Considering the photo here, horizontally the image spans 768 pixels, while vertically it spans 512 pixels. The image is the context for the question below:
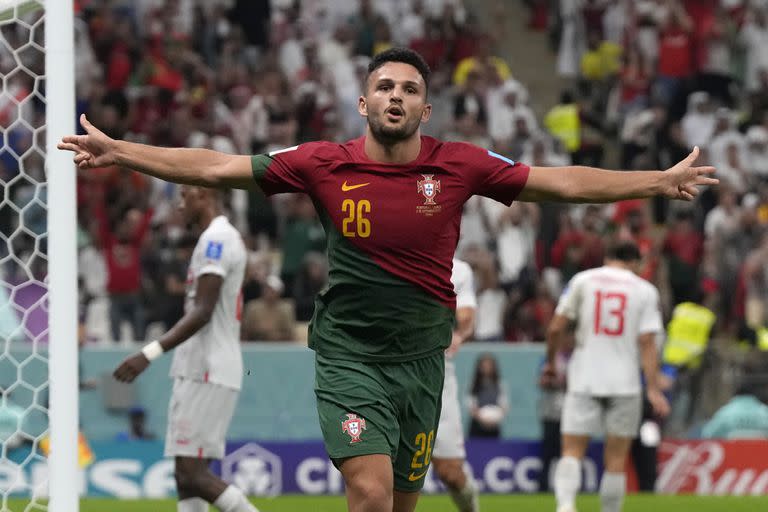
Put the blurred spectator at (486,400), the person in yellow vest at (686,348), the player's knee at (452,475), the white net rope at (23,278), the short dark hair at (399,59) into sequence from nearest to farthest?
the short dark hair at (399,59)
the white net rope at (23,278)
the player's knee at (452,475)
the blurred spectator at (486,400)
the person in yellow vest at (686,348)

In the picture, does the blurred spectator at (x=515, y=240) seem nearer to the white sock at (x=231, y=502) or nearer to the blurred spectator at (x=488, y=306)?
the blurred spectator at (x=488, y=306)

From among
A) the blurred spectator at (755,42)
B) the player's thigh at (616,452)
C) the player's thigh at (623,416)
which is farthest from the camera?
the blurred spectator at (755,42)

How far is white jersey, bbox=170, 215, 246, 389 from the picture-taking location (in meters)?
8.90

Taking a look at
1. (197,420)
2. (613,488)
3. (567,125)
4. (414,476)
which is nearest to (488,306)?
(567,125)

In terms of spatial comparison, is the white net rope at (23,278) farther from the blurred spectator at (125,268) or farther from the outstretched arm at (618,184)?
the outstretched arm at (618,184)

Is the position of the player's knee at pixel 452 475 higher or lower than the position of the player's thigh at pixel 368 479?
lower

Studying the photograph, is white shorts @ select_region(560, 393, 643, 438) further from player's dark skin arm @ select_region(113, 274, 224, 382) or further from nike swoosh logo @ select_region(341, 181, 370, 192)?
nike swoosh logo @ select_region(341, 181, 370, 192)

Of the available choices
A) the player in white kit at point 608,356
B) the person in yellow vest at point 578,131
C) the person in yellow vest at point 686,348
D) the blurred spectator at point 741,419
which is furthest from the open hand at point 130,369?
the person in yellow vest at point 578,131

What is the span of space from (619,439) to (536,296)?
213 inches

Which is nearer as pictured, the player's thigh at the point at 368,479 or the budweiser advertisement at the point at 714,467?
the player's thigh at the point at 368,479

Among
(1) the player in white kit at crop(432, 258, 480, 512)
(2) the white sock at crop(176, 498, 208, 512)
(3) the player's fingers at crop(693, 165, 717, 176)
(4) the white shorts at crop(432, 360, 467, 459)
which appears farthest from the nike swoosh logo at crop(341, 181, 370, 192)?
(4) the white shorts at crop(432, 360, 467, 459)

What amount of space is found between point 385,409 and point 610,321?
5.42 meters

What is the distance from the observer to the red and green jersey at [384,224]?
6434 millimetres

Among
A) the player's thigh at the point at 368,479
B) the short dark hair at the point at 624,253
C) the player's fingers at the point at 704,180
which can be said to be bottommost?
the player's thigh at the point at 368,479
